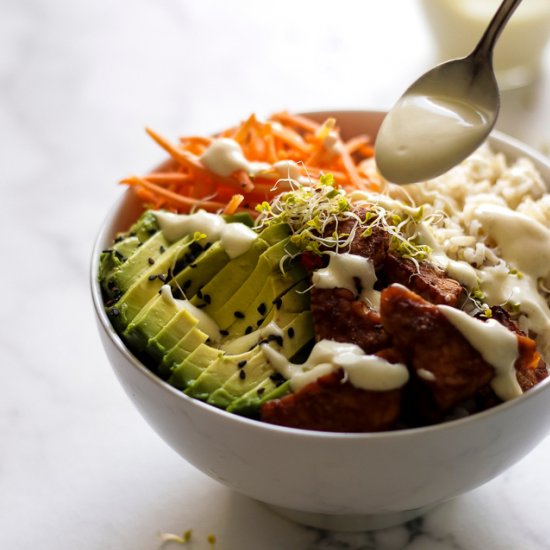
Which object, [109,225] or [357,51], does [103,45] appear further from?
[109,225]

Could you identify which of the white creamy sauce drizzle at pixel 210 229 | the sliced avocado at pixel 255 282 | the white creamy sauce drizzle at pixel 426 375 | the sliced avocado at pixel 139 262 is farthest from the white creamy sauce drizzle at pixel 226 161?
the white creamy sauce drizzle at pixel 426 375

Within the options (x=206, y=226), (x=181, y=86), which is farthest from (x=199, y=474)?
(x=181, y=86)

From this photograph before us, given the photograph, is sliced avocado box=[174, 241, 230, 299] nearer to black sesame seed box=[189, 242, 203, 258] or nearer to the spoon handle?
black sesame seed box=[189, 242, 203, 258]

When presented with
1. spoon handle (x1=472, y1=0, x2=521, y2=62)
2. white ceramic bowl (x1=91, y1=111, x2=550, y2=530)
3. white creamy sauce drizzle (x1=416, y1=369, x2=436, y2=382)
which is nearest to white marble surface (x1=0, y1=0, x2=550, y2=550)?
white ceramic bowl (x1=91, y1=111, x2=550, y2=530)

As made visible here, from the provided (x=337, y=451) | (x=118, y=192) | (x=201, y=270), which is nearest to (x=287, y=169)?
(x=201, y=270)

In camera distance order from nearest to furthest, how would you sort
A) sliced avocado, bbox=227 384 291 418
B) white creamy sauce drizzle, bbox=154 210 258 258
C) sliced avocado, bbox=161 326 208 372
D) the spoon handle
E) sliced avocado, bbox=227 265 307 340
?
sliced avocado, bbox=227 384 291 418 → sliced avocado, bbox=161 326 208 372 → sliced avocado, bbox=227 265 307 340 → white creamy sauce drizzle, bbox=154 210 258 258 → the spoon handle

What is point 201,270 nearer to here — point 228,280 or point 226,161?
point 228,280

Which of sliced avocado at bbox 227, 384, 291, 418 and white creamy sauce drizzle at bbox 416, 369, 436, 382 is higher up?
white creamy sauce drizzle at bbox 416, 369, 436, 382
